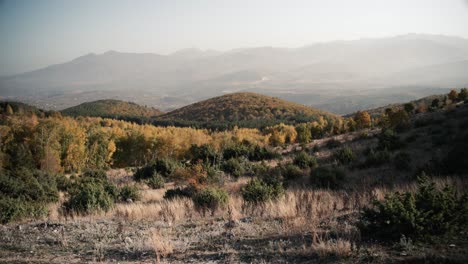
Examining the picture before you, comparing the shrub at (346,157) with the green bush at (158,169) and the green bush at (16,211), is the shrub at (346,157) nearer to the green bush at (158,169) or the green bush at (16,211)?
the green bush at (158,169)

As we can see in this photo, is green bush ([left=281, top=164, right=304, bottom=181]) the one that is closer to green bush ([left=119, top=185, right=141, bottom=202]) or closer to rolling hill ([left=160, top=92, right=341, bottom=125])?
green bush ([left=119, top=185, right=141, bottom=202])

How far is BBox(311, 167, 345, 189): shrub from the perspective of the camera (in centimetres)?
1381

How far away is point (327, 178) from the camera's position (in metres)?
14.1

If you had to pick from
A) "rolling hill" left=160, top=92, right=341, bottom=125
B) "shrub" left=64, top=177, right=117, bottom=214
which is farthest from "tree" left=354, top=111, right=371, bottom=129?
"rolling hill" left=160, top=92, right=341, bottom=125

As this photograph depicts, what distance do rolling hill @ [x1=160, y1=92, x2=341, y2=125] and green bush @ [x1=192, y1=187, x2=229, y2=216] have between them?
109500 millimetres

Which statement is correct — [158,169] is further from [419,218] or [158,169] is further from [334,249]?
[419,218]

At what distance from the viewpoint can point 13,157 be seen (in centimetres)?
3791

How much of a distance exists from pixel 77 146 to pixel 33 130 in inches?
260

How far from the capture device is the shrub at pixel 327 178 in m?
13.8

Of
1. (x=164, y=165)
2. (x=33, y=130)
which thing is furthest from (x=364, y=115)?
(x=33, y=130)

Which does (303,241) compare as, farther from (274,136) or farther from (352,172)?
(274,136)

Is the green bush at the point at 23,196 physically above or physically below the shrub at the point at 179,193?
above

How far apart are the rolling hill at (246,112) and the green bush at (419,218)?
114m

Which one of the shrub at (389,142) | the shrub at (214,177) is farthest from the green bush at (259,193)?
the shrub at (389,142)
